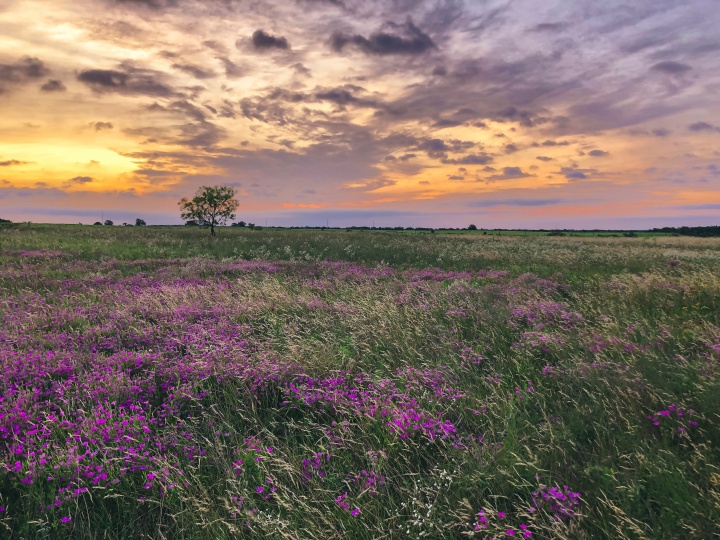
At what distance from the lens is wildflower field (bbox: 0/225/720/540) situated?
10.2 feet

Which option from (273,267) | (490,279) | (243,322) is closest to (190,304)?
(243,322)

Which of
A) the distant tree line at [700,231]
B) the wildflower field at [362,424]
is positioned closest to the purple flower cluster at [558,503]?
the wildflower field at [362,424]

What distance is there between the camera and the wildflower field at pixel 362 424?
10.2 feet

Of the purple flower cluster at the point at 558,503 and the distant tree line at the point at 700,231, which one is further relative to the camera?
the distant tree line at the point at 700,231

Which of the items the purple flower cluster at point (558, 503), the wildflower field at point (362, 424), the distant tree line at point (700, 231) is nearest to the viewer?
the purple flower cluster at point (558, 503)

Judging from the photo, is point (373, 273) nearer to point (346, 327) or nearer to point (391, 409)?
point (346, 327)

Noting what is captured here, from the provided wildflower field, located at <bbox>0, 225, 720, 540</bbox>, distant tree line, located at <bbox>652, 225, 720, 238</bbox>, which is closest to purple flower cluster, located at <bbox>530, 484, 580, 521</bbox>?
wildflower field, located at <bbox>0, 225, 720, 540</bbox>

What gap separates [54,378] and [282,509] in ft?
15.0

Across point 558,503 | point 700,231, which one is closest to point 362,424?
point 558,503

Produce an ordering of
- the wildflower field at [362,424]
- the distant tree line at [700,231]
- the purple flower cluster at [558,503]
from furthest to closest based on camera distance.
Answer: the distant tree line at [700,231], the wildflower field at [362,424], the purple flower cluster at [558,503]

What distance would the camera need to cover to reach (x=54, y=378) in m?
5.62

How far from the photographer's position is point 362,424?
4258mm

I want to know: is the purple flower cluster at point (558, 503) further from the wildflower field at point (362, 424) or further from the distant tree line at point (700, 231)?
the distant tree line at point (700, 231)

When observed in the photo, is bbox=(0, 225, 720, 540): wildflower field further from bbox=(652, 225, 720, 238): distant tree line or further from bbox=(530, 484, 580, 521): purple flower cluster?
bbox=(652, 225, 720, 238): distant tree line
